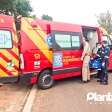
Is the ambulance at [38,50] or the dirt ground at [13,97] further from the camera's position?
the ambulance at [38,50]

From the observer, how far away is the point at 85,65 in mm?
13367

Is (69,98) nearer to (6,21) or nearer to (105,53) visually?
(6,21)

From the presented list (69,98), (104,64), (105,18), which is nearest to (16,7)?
(104,64)

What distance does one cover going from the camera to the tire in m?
11.7

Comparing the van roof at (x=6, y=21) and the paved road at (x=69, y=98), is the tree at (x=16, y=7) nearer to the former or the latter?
the paved road at (x=69, y=98)

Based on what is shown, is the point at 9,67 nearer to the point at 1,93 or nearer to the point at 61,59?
the point at 1,93

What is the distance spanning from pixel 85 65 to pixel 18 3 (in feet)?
56.0

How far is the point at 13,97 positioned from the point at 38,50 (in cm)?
182

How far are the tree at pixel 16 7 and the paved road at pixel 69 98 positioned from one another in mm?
11320

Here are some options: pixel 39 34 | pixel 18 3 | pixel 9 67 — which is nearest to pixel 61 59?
pixel 39 34

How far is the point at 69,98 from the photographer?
10273mm

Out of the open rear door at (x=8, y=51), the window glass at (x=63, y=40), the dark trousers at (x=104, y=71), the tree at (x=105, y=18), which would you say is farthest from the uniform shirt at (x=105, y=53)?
the tree at (x=105, y=18)

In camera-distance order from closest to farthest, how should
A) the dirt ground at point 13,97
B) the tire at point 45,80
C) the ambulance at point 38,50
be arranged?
1. the dirt ground at point 13,97
2. the ambulance at point 38,50
3. the tire at point 45,80

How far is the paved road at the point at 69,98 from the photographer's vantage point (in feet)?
29.2
